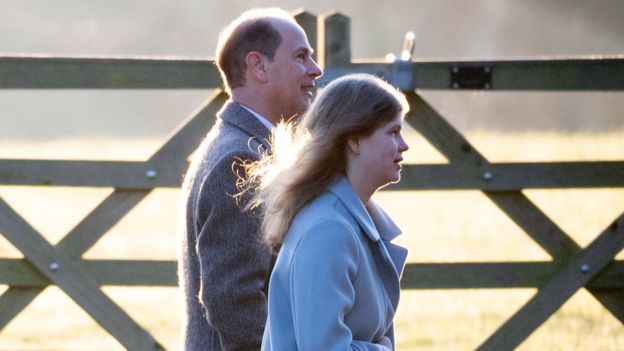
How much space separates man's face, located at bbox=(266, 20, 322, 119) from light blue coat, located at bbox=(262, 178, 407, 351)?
2.86ft

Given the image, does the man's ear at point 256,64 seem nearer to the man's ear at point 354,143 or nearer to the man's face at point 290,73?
the man's face at point 290,73

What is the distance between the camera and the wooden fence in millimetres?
6145

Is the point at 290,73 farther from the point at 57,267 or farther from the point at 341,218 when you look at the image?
the point at 57,267

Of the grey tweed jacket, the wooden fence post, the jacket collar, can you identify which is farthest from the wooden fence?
the jacket collar

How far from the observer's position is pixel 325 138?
3209 mm

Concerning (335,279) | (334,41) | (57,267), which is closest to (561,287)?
(334,41)

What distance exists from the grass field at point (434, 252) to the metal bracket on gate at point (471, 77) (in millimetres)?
1660

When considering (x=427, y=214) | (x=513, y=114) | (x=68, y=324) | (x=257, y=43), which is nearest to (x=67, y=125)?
(x=513, y=114)

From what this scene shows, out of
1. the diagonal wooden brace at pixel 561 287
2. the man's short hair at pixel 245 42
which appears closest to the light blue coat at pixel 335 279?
the man's short hair at pixel 245 42

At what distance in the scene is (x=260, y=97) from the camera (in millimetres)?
4074

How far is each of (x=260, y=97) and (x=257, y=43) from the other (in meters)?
0.16

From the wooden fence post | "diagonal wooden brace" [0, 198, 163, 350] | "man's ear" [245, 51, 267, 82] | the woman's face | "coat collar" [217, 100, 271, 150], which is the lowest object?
"diagonal wooden brace" [0, 198, 163, 350]

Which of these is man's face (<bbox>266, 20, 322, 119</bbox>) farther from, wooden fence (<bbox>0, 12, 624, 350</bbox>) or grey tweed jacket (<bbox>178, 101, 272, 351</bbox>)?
wooden fence (<bbox>0, 12, 624, 350</bbox>)

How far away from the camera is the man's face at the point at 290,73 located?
4086mm
